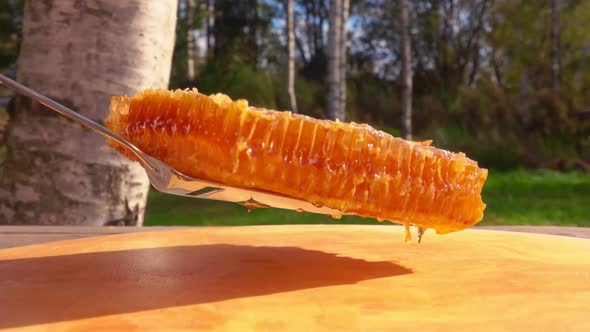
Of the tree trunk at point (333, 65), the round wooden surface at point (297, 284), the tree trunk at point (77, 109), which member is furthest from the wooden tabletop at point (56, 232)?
the tree trunk at point (333, 65)

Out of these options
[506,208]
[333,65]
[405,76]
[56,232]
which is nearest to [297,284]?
[56,232]

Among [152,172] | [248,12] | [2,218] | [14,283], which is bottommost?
[2,218]

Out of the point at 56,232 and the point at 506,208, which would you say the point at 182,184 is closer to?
the point at 56,232

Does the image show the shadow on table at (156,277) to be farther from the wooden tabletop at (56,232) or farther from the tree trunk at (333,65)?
the tree trunk at (333,65)

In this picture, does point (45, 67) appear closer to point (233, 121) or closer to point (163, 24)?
point (163, 24)

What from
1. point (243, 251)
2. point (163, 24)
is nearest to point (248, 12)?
point (163, 24)

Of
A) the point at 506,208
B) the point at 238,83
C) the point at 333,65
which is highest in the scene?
the point at 333,65

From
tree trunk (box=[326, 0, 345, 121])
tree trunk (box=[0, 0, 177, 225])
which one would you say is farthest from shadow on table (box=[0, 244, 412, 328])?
tree trunk (box=[326, 0, 345, 121])
